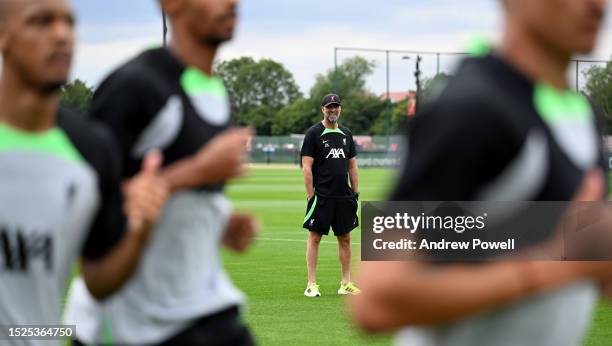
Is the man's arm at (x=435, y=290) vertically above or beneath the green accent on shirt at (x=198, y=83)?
beneath

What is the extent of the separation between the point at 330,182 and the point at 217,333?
411 inches

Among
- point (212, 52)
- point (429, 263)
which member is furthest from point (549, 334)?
point (212, 52)

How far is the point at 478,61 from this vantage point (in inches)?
108

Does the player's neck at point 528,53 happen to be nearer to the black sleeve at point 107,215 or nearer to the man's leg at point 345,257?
the black sleeve at point 107,215

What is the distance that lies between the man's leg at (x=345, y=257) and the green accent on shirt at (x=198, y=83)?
9.94 metres

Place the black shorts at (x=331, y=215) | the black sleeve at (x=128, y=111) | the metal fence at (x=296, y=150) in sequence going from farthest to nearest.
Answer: the metal fence at (x=296, y=150), the black shorts at (x=331, y=215), the black sleeve at (x=128, y=111)

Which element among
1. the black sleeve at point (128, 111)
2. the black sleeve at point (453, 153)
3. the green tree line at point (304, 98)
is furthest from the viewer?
the green tree line at point (304, 98)

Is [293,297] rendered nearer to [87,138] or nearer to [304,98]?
[87,138]

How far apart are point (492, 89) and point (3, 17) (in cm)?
167

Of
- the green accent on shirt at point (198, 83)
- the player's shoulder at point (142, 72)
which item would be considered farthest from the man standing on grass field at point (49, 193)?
the green accent on shirt at point (198, 83)

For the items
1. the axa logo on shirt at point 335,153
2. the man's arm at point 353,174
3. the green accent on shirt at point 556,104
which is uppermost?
the green accent on shirt at point 556,104

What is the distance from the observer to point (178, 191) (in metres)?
4.02

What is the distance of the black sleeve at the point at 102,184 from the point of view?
3.68m

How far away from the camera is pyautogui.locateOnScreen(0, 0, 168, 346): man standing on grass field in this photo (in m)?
3.56
